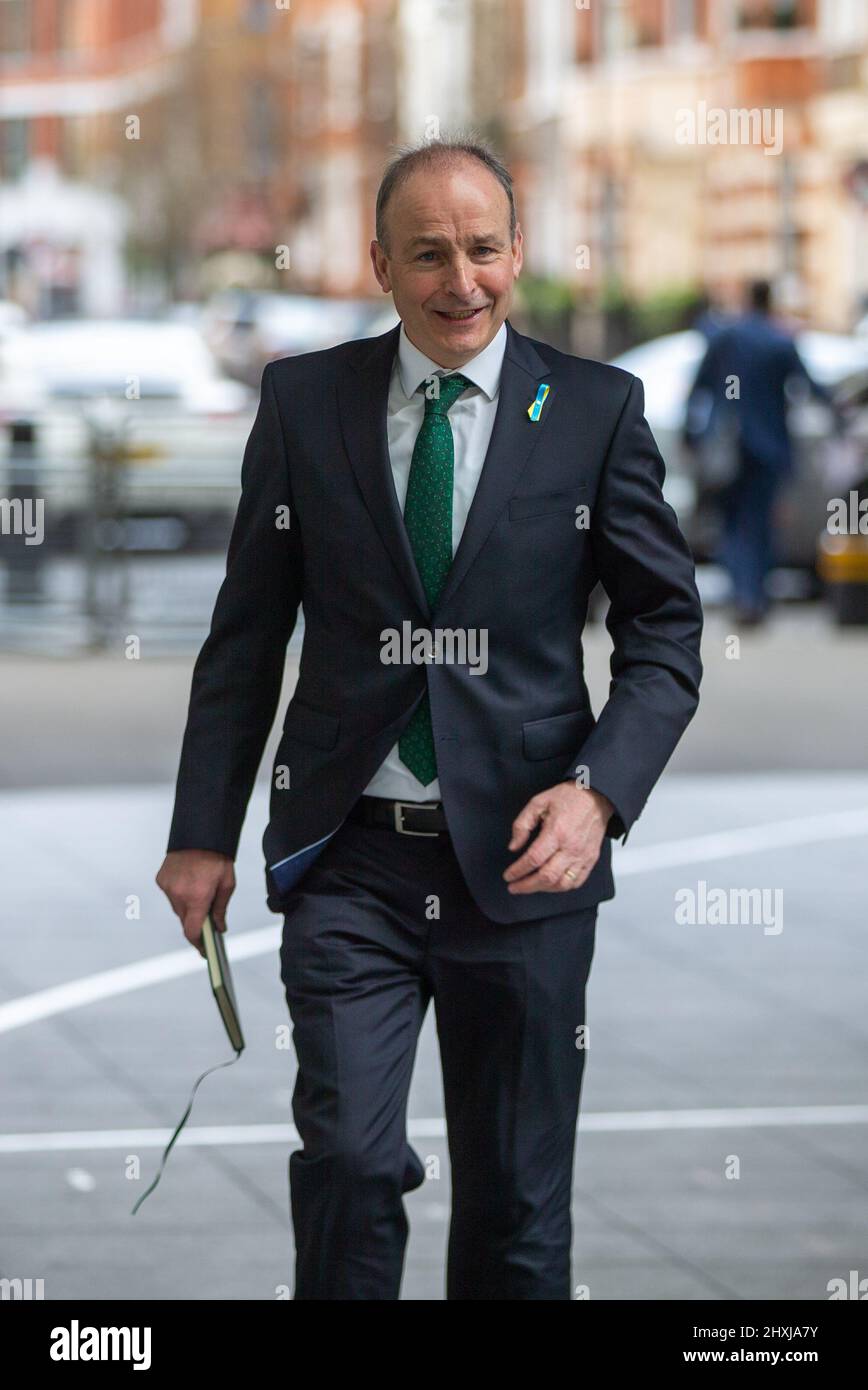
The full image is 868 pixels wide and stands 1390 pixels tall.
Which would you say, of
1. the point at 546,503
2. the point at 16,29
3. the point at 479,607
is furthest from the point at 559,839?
the point at 16,29

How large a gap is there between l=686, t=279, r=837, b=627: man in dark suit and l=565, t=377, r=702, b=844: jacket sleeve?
37.3 ft

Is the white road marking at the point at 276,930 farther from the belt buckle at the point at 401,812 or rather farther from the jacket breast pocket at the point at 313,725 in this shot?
the belt buckle at the point at 401,812

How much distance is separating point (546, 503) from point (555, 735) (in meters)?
0.33

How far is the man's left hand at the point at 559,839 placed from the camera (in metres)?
3.56

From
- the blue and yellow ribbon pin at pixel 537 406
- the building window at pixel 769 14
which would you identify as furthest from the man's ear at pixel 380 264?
the building window at pixel 769 14

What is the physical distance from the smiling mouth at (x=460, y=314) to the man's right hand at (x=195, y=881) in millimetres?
842

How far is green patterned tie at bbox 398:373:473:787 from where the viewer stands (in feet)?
12.2

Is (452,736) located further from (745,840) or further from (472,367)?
(745,840)

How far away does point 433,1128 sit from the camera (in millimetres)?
5996

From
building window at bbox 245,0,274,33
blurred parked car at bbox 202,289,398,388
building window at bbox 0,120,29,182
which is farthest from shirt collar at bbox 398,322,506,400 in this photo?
building window at bbox 0,120,29,182

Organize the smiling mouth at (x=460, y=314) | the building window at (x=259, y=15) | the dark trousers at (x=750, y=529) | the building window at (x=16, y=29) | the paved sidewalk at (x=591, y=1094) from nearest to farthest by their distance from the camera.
A: 1. the smiling mouth at (x=460, y=314)
2. the paved sidewalk at (x=591, y=1094)
3. the dark trousers at (x=750, y=529)
4. the building window at (x=259, y=15)
5. the building window at (x=16, y=29)

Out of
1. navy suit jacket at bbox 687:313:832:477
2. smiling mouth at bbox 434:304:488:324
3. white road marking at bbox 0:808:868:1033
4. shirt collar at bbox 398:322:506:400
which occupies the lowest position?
white road marking at bbox 0:808:868:1033

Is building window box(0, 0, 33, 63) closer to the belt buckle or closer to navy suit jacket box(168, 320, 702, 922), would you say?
navy suit jacket box(168, 320, 702, 922)

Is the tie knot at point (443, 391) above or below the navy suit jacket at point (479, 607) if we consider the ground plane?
above
